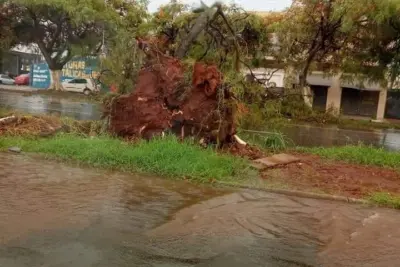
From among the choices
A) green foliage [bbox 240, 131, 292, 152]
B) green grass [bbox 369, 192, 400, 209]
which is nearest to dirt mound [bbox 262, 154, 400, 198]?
green grass [bbox 369, 192, 400, 209]

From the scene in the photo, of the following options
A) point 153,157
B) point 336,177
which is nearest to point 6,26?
point 153,157

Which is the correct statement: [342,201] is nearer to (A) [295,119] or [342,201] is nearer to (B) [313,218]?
(B) [313,218]

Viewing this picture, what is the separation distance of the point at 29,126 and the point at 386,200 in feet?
27.5

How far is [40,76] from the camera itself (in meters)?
47.4

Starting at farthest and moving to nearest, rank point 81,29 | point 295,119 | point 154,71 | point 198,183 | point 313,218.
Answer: point 81,29
point 295,119
point 154,71
point 198,183
point 313,218

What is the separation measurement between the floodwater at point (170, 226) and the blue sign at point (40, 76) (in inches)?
1598

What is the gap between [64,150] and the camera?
974 centimetres

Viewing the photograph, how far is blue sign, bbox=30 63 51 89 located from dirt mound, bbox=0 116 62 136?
36135 mm

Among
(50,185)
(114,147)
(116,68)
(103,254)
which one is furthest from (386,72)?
(103,254)

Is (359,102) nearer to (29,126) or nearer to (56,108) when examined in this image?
(56,108)

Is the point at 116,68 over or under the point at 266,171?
over

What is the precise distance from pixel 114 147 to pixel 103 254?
16.4 ft

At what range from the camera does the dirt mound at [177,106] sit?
10844 millimetres

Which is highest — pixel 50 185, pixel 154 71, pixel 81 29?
pixel 81 29
